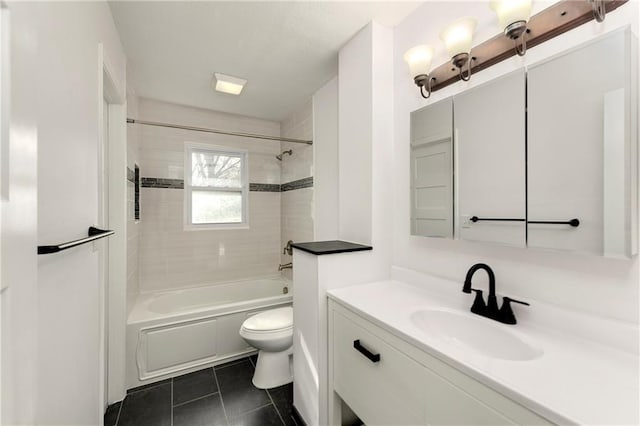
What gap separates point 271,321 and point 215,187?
1856mm

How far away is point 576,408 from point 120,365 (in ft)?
7.92

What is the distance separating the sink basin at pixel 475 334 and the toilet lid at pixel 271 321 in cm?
114

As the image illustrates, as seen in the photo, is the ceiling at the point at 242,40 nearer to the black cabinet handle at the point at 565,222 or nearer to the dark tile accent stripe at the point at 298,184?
the dark tile accent stripe at the point at 298,184

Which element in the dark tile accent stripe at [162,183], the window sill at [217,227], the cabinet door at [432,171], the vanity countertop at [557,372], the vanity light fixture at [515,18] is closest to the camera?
the vanity countertop at [557,372]

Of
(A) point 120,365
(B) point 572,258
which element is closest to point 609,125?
(B) point 572,258

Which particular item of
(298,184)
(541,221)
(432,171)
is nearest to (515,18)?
(432,171)

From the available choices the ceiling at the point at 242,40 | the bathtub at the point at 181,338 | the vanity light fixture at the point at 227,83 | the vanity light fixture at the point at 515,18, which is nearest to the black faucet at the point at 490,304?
the vanity light fixture at the point at 515,18

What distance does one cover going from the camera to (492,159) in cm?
115

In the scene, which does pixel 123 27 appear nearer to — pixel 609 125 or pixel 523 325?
pixel 609 125

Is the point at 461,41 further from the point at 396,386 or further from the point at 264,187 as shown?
the point at 264,187

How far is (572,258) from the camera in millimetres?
964

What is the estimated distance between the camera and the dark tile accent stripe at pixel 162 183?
9.25 feet

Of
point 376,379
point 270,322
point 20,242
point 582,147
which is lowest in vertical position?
point 270,322

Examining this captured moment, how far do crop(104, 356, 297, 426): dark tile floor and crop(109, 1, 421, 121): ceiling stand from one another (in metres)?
2.45
